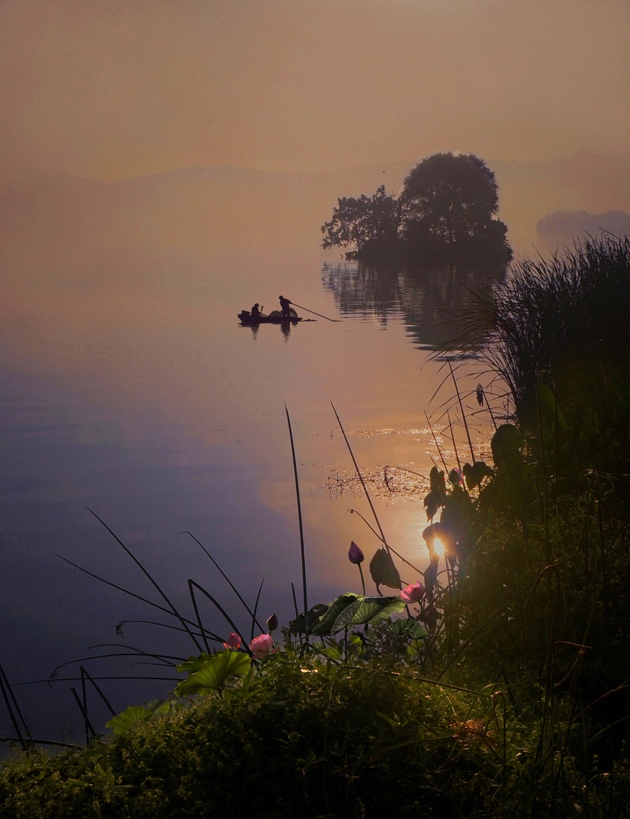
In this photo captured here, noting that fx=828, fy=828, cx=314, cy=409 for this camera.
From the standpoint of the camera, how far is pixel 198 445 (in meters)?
6.27

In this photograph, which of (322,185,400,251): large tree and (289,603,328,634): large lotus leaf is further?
(322,185,400,251): large tree

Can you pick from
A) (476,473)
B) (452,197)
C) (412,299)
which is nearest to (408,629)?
(476,473)

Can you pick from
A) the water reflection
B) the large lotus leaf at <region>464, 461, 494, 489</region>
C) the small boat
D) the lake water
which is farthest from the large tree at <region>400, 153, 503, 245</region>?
the large lotus leaf at <region>464, 461, 494, 489</region>

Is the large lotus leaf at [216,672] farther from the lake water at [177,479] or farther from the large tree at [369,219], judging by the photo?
the large tree at [369,219]

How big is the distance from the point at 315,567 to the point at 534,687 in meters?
2.31

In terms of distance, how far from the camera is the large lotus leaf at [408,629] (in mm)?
1669

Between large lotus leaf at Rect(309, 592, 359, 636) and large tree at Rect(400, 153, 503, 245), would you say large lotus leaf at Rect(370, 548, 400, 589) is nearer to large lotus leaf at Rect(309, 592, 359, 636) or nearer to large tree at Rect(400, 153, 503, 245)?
large lotus leaf at Rect(309, 592, 359, 636)

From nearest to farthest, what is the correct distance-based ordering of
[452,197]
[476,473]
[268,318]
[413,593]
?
[413,593], [476,473], [268,318], [452,197]

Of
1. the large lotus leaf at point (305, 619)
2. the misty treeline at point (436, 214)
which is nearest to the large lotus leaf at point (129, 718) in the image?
the large lotus leaf at point (305, 619)

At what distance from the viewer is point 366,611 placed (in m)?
1.71

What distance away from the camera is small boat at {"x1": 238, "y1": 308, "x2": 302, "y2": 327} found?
15684mm

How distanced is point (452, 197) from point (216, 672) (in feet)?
123

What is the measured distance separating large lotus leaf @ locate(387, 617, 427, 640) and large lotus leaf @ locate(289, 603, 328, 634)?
0.59 ft

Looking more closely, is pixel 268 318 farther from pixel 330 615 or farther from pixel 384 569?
pixel 330 615
